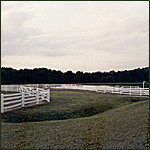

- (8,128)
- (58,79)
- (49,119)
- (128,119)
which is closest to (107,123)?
(128,119)

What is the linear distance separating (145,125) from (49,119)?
5591mm

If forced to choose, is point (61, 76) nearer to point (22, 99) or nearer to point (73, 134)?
point (22, 99)

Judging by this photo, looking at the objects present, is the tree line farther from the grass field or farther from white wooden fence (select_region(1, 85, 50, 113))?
the grass field

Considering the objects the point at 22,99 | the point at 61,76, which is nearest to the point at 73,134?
the point at 22,99

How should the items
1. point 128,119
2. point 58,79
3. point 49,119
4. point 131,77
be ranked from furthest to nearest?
point 131,77 → point 58,79 → point 49,119 → point 128,119

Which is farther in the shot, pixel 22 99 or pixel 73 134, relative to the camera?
pixel 22 99

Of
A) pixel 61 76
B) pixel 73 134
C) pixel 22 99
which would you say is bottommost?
pixel 73 134

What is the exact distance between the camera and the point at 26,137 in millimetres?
9172

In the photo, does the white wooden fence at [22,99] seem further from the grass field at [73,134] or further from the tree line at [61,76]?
the tree line at [61,76]

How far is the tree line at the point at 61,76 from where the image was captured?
6606cm

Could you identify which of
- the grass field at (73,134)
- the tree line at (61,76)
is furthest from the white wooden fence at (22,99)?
the tree line at (61,76)

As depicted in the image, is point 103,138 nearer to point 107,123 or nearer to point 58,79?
point 107,123

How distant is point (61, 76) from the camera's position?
228 feet

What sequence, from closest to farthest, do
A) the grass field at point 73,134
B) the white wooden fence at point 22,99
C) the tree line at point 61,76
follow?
the grass field at point 73,134
the white wooden fence at point 22,99
the tree line at point 61,76
